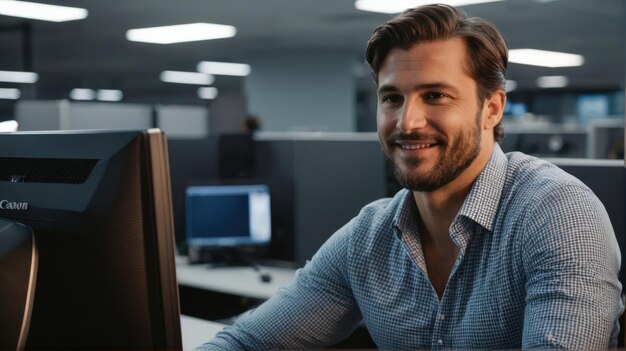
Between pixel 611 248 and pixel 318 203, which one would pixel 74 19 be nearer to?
pixel 318 203

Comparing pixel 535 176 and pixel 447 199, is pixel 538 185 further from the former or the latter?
pixel 447 199

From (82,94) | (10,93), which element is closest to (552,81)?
(82,94)

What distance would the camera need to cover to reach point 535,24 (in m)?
7.62

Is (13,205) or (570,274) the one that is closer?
(13,205)

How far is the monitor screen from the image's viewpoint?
123 inches

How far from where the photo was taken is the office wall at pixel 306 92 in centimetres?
967

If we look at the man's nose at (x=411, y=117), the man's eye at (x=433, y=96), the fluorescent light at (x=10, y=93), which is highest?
the man's eye at (x=433, y=96)

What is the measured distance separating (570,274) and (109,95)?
Answer: 18.4 m

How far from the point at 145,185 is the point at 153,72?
42.2ft

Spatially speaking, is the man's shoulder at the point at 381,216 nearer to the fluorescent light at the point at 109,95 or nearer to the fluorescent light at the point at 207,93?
the fluorescent light at the point at 207,93

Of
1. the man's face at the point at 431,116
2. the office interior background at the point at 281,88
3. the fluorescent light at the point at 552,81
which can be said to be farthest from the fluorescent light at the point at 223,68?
the man's face at the point at 431,116

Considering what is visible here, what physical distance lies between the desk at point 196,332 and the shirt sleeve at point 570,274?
3.22 feet

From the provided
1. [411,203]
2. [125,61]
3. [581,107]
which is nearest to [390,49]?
[411,203]

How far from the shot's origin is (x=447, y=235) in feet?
4.19
